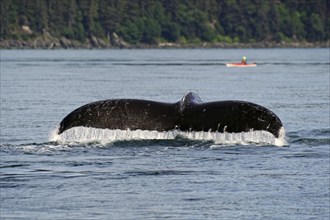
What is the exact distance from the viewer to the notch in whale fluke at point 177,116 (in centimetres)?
2031

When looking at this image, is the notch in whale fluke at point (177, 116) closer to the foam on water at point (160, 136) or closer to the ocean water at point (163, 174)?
the foam on water at point (160, 136)

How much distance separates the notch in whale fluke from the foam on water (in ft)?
0.56

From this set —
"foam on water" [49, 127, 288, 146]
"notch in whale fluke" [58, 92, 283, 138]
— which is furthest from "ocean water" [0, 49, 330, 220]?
"notch in whale fluke" [58, 92, 283, 138]

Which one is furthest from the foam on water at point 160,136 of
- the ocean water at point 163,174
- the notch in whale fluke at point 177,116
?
the notch in whale fluke at point 177,116

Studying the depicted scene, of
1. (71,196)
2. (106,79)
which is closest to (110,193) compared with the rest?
(71,196)

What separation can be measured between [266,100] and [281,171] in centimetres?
2133

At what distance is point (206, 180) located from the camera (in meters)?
19.2

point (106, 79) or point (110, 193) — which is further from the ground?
point (110, 193)

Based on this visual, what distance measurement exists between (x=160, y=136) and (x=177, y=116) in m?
0.92

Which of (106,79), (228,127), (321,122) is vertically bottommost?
(106,79)

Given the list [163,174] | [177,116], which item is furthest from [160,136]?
[163,174]

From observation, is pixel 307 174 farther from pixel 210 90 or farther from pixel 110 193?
pixel 210 90

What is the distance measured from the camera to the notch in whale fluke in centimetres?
2031

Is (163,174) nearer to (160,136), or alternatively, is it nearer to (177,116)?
(177,116)
